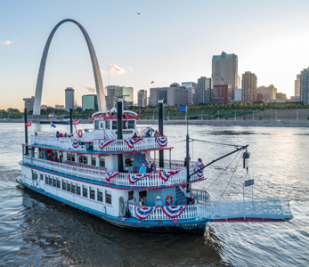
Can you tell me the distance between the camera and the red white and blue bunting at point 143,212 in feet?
46.1

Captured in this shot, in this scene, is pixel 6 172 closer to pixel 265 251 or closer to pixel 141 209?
pixel 141 209

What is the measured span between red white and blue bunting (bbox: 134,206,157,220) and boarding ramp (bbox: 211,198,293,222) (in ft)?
10.1

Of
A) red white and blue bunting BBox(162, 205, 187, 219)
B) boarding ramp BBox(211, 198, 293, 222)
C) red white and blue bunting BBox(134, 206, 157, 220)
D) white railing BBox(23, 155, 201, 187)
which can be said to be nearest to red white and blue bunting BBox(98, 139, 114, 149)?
white railing BBox(23, 155, 201, 187)

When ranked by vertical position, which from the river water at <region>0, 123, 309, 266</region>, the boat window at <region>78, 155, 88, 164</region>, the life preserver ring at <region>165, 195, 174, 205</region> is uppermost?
the boat window at <region>78, 155, 88, 164</region>

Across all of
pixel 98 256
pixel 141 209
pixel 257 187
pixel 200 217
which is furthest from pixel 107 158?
pixel 257 187

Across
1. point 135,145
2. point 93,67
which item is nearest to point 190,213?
point 135,145

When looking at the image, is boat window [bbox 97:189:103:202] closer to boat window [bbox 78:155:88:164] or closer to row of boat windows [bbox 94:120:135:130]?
boat window [bbox 78:155:88:164]

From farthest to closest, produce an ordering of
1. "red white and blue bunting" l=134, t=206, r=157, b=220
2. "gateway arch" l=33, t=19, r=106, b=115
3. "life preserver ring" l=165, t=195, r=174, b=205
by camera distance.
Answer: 1. "gateway arch" l=33, t=19, r=106, b=115
2. "life preserver ring" l=165, t=195, r=174, b=205
3. "red white and blue bunting" l=134, t=206, r=157, b=220

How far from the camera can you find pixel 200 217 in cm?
1394

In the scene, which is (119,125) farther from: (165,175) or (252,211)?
(252,211)

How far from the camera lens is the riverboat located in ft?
44.9

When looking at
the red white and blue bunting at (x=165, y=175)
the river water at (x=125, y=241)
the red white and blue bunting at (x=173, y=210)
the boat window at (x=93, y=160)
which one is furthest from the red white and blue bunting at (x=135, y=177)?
the boat window at (x=93, y=160)

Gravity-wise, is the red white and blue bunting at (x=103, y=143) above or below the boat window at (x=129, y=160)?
above

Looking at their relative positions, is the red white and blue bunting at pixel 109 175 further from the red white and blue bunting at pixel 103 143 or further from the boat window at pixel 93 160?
the boat window at pixel 93 160
